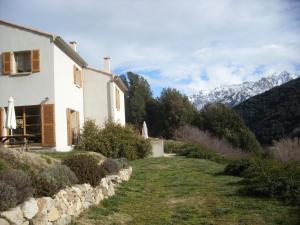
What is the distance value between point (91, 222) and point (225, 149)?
3055cm

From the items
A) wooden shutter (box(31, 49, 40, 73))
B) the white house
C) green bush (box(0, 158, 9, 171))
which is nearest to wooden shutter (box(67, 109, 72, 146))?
the white house

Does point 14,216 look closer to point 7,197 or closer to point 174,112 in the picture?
point 7,197

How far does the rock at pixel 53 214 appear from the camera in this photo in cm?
711

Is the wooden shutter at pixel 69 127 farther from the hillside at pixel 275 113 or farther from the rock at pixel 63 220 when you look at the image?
the hillside at pixel 275 113

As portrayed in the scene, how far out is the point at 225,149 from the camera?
123ft

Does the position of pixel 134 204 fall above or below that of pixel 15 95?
below

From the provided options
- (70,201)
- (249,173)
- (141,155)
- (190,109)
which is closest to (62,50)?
(141,155)

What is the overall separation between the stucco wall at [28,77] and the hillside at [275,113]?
33.7 metres

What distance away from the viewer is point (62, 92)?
70.2 feet

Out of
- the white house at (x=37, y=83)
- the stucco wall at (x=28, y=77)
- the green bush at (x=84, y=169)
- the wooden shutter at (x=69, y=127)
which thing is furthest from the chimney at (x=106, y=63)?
the green bush at (x=84, y=169)

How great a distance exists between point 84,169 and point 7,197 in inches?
144

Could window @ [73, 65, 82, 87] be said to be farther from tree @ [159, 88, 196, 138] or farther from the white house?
tree @ [159, 88, 196, 138]

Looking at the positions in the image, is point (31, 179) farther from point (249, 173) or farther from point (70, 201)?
point (249, 173)

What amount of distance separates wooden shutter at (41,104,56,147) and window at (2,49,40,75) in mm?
1946
